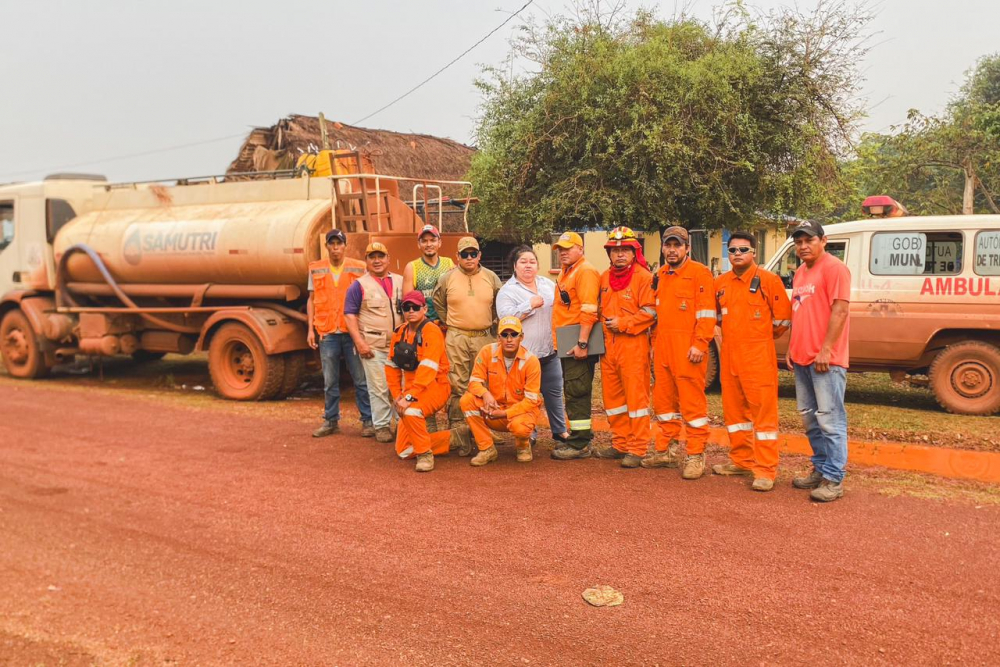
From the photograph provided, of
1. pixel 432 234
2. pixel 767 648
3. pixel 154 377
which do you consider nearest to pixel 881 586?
pixel 767 648

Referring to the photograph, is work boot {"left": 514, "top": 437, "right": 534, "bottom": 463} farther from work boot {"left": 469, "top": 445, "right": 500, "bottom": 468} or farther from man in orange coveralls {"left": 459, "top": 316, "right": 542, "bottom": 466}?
work boot {"left": 469, "top": 445, "right": 500, "bottom": 468}

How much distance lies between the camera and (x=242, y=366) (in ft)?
33.8

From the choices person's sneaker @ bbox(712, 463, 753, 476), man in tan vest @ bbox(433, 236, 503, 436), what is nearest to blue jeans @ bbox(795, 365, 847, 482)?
person's sneaker @ bbox(712, 463, 753, 476)

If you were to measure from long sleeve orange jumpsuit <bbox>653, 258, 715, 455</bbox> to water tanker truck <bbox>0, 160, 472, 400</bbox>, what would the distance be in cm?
416

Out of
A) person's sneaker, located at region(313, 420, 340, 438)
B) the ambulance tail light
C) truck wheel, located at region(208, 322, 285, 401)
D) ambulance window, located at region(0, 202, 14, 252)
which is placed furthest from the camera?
ambulance window, located at region(0, 202, 14, 252)

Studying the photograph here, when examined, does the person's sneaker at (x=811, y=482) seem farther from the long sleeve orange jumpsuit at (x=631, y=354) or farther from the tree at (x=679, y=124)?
the tree at (x=679, y=124)

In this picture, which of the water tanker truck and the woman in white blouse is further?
the water tanker truck

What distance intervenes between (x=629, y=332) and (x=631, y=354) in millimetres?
178

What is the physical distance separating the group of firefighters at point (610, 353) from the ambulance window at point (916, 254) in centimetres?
334

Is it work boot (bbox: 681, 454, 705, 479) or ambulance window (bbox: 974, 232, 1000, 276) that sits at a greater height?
ambulance window (bbox: 974, 232, 1000, 276)

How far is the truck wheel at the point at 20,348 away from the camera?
1236 centimetres

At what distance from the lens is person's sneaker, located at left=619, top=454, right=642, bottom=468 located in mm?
6289

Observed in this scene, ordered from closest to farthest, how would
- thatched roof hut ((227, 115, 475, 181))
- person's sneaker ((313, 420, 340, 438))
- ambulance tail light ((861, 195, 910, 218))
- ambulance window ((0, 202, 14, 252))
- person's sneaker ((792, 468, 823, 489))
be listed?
person's sneaker ((792, 468, 823, 489)), person's sneaker ((313, 420, 340, 438)), ambulance tail light ((861, 195, 910, 218)), ambulance window ((0, 202, 14, 252)), thatched roof hut ((227, 115, 475, 181))

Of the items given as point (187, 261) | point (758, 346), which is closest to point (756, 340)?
point (758, 346)
